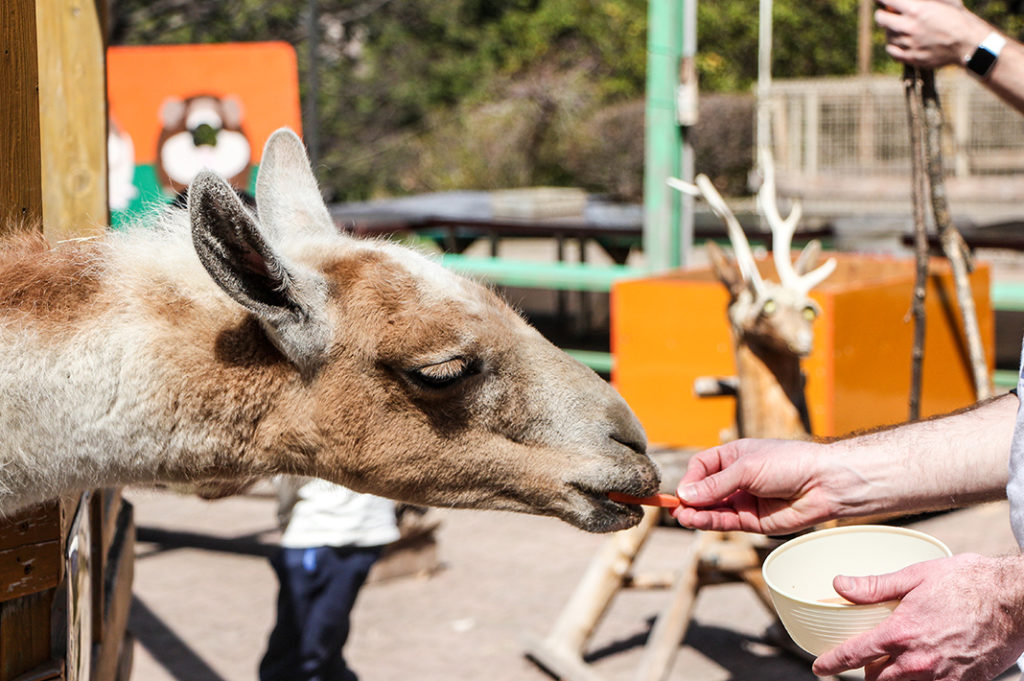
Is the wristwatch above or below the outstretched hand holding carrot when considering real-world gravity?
above

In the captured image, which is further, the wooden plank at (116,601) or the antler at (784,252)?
the antler at (784,252)

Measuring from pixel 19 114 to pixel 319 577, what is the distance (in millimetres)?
1681

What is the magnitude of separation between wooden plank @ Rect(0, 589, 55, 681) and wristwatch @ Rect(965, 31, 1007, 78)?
107 inches

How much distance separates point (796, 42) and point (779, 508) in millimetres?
22182

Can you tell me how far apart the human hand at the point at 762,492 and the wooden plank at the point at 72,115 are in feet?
5.72

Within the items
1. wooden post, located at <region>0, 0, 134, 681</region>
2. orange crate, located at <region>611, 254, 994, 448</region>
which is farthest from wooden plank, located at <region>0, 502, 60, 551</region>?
orange crate, located at <region>611, 254, 994, 448</region>

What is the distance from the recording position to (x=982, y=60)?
3.25 m

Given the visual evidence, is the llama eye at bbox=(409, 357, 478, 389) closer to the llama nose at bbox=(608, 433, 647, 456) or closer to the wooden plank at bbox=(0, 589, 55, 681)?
the llama nose at bbox=(608, 433, 647, 456)

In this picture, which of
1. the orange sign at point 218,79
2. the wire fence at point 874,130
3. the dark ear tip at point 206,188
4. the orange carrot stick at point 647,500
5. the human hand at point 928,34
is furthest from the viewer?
the wire fence at point 874,130

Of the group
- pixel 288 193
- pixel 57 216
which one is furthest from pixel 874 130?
pixel 288 193

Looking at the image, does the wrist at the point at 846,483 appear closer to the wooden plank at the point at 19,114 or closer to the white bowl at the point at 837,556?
the white bowl at the point at 837,556

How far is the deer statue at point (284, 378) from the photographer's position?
2039 mm

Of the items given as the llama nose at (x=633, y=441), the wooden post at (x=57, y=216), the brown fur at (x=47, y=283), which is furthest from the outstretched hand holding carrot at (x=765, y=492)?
the wooden post at (x=57, y=216)

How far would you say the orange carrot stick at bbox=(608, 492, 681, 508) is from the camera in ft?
7.65
